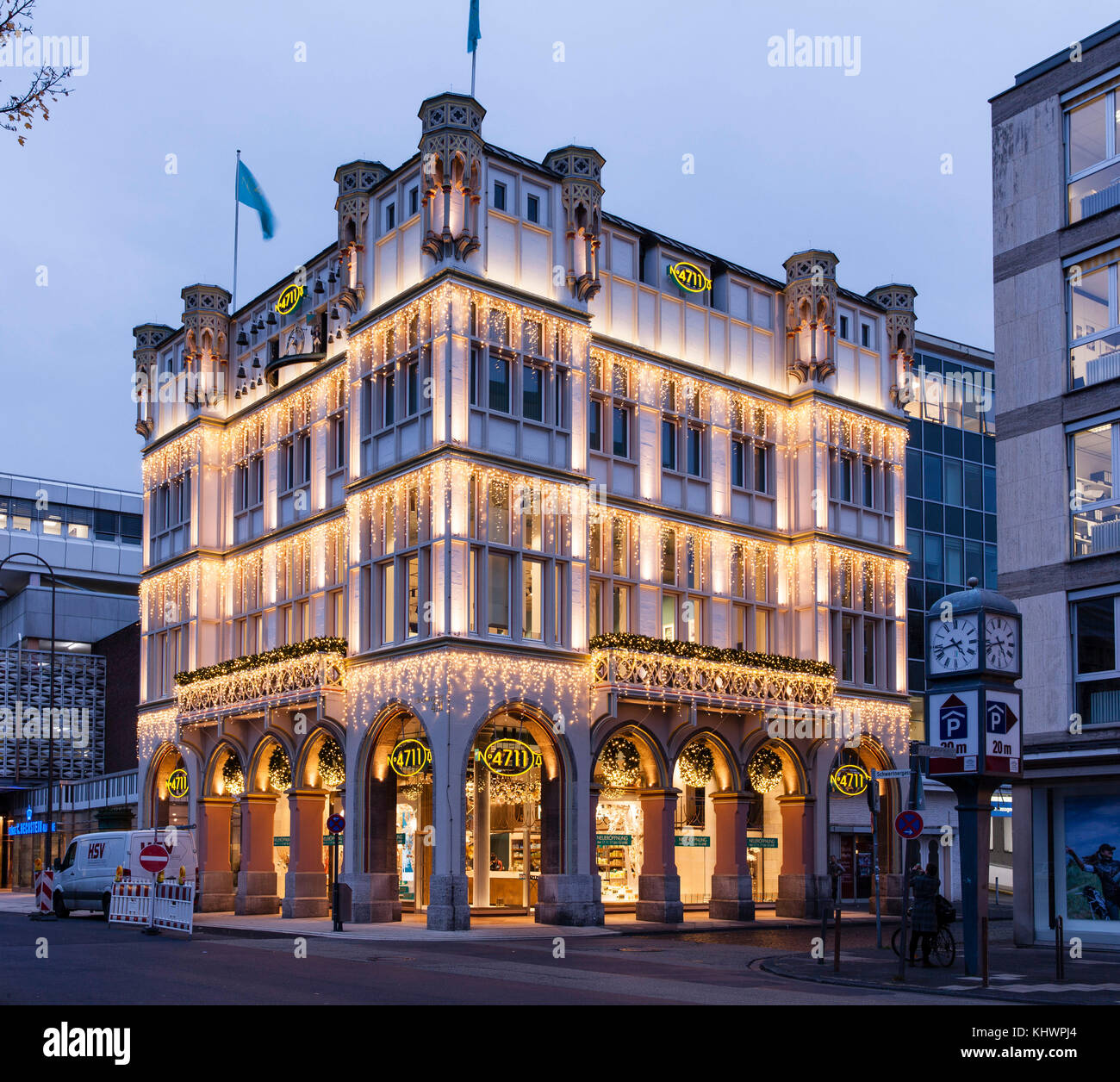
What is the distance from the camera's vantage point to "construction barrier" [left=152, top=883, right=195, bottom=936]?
103 ft

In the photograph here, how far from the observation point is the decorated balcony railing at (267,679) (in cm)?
3769

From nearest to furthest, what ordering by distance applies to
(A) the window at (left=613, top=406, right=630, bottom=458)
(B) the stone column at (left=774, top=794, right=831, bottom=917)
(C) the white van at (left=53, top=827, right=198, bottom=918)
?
1. (A) the window at (left=613, top=406, right=630, bottom=458)
2. (C) the white van at (left=53, top=827, right=198, bottom=918)
3. (B) the stone column at (left=774, top=794, right=831, bottom=917)

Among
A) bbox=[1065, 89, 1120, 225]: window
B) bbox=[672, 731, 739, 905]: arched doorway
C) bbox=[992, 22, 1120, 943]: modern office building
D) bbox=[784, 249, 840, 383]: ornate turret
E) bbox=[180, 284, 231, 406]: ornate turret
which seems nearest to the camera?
bbox=[992, 22, 1120, 943]: modern office building

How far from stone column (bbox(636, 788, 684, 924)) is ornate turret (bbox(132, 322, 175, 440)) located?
2350 centimetres

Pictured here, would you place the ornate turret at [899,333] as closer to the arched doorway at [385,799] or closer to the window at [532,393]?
the window at [532,393]

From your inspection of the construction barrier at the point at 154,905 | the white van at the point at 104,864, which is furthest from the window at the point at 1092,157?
the white van at the point at 104,864

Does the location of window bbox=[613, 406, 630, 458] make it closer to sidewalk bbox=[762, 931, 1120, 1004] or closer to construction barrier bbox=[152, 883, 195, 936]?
sidewalk bbox=[762, 931, 1120, 1004]


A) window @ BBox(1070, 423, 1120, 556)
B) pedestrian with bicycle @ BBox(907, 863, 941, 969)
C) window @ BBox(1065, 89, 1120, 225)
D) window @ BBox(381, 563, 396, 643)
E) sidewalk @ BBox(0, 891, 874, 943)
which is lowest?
sidewalk @ BBox(0, 891, 874, 943)

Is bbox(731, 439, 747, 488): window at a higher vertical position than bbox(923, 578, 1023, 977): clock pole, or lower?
higher

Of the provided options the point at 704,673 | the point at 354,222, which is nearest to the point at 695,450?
the point at 704,673

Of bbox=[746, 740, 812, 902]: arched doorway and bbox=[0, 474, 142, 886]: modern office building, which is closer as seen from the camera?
bbox=[746, 740, 812, 902]: arched doorway

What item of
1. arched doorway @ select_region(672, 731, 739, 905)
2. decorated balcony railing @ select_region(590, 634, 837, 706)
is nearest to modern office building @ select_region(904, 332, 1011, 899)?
arched doorway @ select_region(672, 731, 739, 905)
